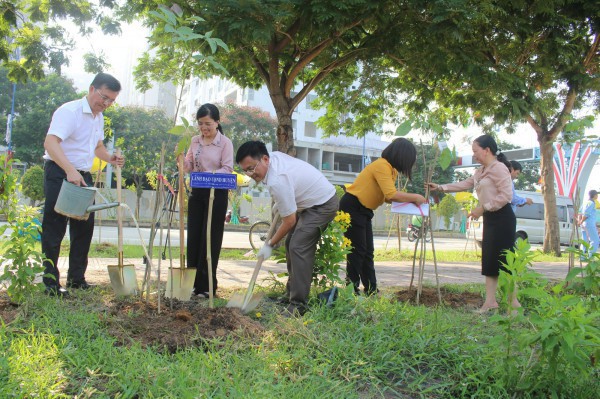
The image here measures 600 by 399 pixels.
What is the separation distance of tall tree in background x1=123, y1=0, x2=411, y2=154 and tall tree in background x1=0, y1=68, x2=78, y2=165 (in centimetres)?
2289

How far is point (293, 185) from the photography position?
3621mm

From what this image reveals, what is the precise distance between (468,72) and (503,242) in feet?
10.1

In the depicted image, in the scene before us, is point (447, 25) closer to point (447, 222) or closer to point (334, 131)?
point (334, 131)

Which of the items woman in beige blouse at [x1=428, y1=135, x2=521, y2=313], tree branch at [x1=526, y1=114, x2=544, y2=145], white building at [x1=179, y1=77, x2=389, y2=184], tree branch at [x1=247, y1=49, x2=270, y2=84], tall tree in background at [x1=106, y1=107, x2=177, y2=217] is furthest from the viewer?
white building at [x1=179, y1=77, x2=389, y2=184]

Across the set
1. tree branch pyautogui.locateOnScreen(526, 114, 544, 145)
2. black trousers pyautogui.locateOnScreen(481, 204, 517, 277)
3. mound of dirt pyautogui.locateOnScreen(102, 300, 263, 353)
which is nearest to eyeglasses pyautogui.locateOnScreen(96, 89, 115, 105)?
mound of dirt pyautogui.locateOnScreen(102, 300, 263, 353)

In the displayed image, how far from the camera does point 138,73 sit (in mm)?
8570

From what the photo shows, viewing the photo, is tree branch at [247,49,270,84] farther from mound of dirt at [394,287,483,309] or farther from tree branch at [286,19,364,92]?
mound of dirt at [394,287,483,309]

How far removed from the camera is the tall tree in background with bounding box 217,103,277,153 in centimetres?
3170

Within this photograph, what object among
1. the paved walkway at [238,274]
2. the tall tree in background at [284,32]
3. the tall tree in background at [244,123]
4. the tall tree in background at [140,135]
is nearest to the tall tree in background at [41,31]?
the tall tree in background at [284,32]

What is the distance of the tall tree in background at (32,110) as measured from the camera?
27.9 metres

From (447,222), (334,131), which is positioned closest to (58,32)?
(334,131)

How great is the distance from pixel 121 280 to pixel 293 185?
58.4 inches

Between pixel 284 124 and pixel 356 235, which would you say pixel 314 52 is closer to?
pixel 284 124

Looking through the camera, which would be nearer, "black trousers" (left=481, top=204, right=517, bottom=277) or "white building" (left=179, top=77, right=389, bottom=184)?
"black trousers" (left=481, top=204, right=517, bottom=277)
